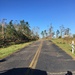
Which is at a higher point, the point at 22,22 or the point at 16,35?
the point at 22,22

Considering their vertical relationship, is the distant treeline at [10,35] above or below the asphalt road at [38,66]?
above

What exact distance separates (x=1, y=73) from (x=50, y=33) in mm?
176842

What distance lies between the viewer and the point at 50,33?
7357 inches

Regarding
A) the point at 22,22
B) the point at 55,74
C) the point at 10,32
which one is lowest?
the point at 55,74

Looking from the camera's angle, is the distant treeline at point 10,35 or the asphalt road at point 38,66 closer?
the asphalt road at point 38,66

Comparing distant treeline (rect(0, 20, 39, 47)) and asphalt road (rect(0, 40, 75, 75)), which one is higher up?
distant treeline (rect(0, 20, 39, 47))

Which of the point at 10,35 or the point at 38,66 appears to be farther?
the point at 10,35

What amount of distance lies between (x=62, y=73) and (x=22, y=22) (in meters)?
104

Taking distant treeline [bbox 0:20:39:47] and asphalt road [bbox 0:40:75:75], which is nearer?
asphalt road [bbox 0:40:75:75]

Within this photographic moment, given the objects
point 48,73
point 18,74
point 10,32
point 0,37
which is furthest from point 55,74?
point 10,32

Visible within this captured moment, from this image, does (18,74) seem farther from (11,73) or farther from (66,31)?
(66,31)

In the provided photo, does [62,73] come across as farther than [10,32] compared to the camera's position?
No

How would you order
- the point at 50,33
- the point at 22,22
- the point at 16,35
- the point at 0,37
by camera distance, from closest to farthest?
the point at 0,37, the point at 16,35, the point at 22,22, the point at 50,33

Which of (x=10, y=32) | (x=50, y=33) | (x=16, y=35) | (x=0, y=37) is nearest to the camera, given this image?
(x=0, y=37)
